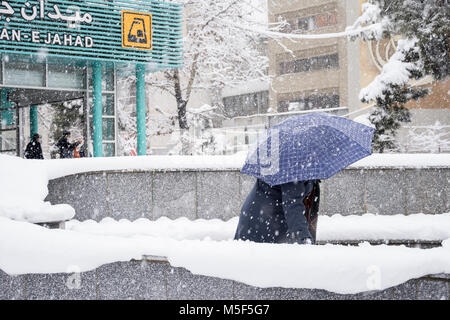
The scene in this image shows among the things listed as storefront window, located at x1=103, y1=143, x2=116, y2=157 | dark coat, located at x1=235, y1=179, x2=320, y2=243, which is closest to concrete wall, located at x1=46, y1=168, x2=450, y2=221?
dark coat, located at x1=235, y1=179, x2=320, y2=243

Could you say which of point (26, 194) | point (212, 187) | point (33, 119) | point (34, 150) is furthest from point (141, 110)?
point (26, 194)

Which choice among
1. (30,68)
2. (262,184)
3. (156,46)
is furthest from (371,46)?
(262,184)

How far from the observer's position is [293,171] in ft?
11.5

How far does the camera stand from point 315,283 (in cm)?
294

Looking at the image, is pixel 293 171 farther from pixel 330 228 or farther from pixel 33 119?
pixel 33 119

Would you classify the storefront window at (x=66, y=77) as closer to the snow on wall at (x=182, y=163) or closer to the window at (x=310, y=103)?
the snow on wall at (x=182, y=163)

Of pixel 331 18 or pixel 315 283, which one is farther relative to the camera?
pixel 331 18

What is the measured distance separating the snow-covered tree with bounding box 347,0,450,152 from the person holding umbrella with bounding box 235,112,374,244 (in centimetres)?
881

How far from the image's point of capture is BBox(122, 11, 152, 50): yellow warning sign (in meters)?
16.6

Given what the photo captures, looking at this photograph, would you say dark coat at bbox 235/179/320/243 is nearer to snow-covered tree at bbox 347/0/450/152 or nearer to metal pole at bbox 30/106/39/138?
snow-covered tree at bbox 347/0/450/152

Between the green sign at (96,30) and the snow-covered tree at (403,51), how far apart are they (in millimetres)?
5793

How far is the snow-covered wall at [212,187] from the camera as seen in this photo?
25.1ft
